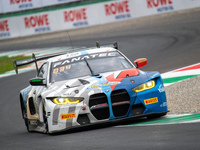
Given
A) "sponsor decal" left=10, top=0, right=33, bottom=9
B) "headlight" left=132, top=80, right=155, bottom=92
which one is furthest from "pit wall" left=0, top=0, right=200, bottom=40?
"headlight" left=132, top=80, right=155, bottom=92

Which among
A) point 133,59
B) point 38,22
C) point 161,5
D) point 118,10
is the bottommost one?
point 133,59

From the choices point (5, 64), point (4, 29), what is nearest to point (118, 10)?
point (5, 64)

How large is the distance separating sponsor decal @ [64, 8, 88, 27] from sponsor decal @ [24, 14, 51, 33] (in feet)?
4.87

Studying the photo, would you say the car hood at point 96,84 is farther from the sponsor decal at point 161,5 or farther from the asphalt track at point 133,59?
the sponsor decal at point 161,5

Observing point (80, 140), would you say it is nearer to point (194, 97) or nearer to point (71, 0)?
point (194, 97)

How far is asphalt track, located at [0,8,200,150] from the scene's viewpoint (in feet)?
18.6

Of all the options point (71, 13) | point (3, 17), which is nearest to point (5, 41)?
point (3, 17)

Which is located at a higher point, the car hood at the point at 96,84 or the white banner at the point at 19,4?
the white banner at the point at 19,4

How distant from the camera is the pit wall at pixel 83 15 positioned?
23.6 meters

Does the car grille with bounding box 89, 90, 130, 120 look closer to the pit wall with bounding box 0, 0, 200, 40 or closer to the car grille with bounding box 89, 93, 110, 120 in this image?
the car grille with bounding box 89, 93, 110, 120

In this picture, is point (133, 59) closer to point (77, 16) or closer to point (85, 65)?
point (85, 65)

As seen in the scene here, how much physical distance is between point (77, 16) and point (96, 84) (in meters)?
20.0

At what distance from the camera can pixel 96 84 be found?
727 cm

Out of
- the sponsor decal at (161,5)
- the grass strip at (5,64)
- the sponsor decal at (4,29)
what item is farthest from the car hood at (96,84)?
the sponsor decal at (4,29)
